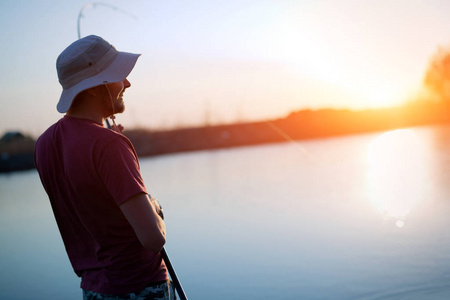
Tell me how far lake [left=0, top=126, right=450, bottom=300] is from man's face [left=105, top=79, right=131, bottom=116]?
2.27 metres

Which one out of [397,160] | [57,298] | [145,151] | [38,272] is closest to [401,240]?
[57,298]

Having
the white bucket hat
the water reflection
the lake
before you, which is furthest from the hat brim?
the water reflection

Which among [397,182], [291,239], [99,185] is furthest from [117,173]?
[397,182]

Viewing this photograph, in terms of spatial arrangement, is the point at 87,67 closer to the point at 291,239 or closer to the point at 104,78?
the point at 104,78

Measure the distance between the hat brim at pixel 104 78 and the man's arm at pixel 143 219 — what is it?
0.31 m

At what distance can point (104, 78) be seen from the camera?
1.21 meters

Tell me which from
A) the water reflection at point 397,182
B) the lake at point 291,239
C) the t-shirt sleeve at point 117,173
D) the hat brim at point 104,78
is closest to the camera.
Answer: the t-shirt sleeve at point 117,173

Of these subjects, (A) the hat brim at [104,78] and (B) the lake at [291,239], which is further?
(B) the lake at [291,239]

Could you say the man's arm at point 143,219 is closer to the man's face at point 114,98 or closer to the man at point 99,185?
the man at point 99,185

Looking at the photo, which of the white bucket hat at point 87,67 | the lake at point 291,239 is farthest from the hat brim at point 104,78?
the lake at point 291,239

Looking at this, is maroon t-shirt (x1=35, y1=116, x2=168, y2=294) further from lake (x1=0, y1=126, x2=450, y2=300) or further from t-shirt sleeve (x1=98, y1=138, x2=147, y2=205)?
lake (x1=0, y1=126, x2=450, y2=300)

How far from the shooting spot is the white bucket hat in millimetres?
1218

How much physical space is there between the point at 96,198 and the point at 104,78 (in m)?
0.31

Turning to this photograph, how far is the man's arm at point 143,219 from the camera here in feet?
3.60
